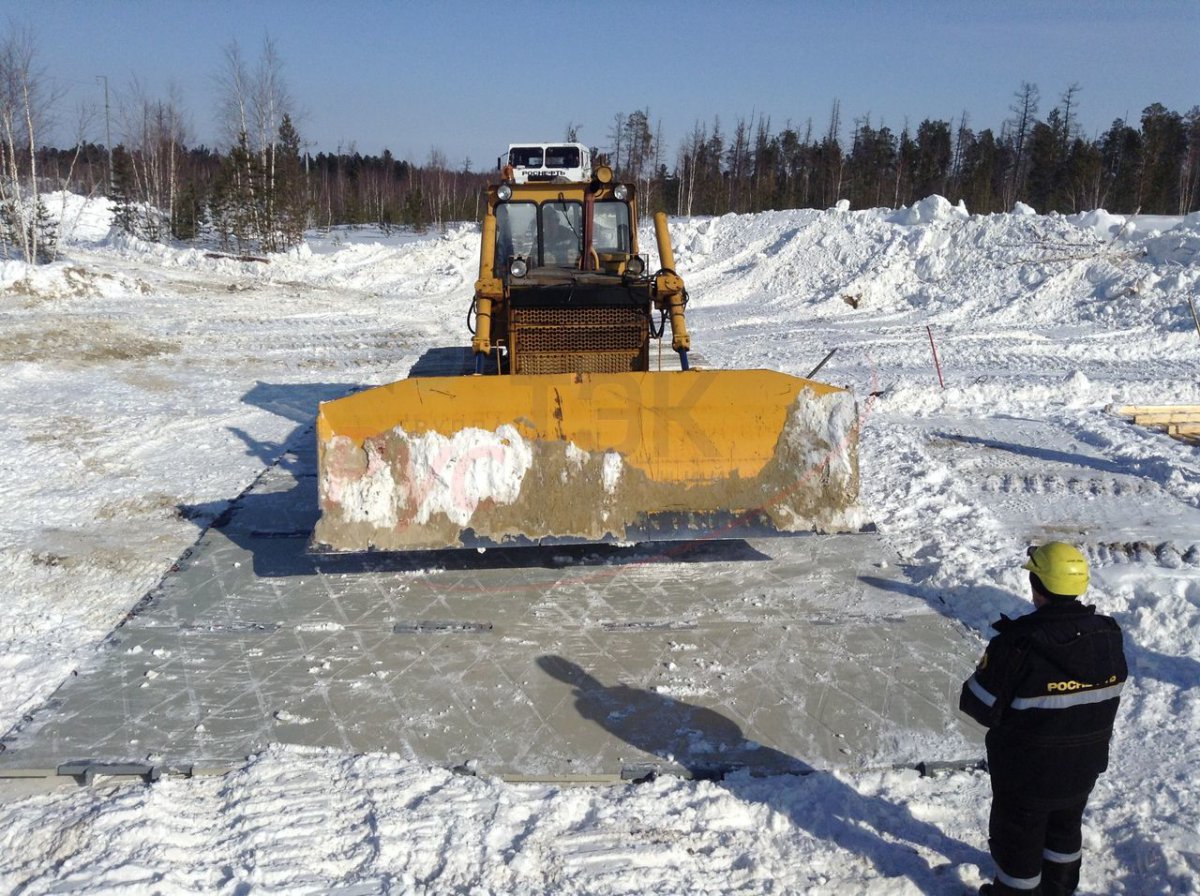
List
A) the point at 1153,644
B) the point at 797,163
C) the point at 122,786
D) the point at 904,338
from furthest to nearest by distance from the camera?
the point at 797,163, the point at 904,338, the point at 1153,644, the point at 122,786

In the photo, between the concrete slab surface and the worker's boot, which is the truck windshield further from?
the worker's boot

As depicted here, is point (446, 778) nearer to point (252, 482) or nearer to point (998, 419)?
point (252, 482)

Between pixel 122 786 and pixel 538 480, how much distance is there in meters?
2.80

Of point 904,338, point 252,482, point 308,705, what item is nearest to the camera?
point 308,705

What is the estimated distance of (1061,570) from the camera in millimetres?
2846

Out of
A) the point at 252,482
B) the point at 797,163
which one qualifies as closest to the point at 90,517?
the point at 252,482

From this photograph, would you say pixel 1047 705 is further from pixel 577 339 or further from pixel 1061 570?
pixel 577 339

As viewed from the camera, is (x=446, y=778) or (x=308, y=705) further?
(x=308, y=705)

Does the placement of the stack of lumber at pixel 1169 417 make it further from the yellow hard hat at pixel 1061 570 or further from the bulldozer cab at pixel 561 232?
the yellow hard hat at pixel 1061 570

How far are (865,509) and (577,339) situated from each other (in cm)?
272

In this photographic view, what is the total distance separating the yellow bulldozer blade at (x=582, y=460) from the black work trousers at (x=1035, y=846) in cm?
271

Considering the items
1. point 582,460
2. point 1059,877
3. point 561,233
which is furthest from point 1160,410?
point 1059,877

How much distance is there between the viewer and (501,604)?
5645mm

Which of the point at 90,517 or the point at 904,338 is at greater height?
the point at 904,338
